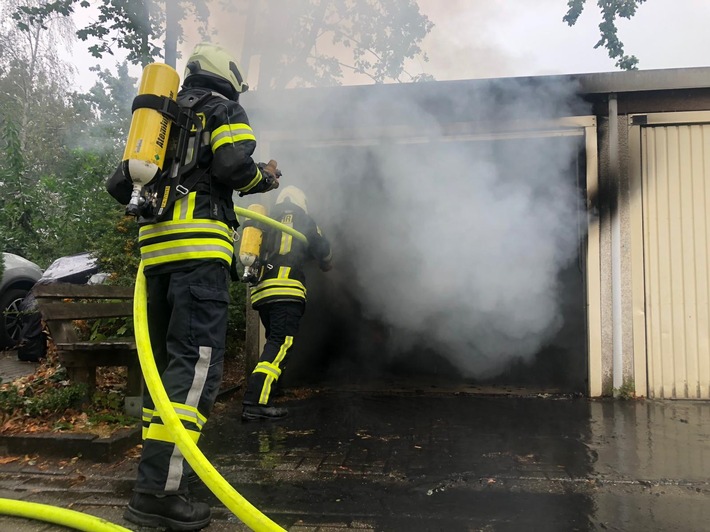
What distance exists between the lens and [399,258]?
16.8ft

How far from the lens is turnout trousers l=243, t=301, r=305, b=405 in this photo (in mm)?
3742

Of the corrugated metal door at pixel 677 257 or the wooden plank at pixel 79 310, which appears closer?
the wooden plank at pixel 79 310

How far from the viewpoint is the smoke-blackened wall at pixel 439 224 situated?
4.53 m

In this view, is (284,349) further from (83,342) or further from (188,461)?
(188,461)

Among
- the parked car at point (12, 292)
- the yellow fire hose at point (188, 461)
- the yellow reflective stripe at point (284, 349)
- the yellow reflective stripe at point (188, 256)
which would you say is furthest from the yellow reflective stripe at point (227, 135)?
the parked car at point (12, 292)

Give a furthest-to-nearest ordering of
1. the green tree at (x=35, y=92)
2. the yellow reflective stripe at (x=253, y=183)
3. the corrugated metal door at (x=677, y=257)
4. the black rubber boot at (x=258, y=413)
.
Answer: the green tree at (x=35, y=92)
the corrugated metal door at (x=677, y=257)
the black rubber boot at (x=258, y=413)
the yellow reflective stripe at (x=253, y=183)

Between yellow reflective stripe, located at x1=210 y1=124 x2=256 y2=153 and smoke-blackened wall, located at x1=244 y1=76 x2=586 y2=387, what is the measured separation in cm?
243

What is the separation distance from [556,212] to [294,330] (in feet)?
8.58

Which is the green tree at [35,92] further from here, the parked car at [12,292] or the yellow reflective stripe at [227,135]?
the yellow reflective stripe at [227,135]

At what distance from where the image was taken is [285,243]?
392cm

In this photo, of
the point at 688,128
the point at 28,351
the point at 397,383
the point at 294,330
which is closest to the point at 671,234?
the point at 688,128

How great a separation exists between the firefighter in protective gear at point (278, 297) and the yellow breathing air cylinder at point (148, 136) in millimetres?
1827

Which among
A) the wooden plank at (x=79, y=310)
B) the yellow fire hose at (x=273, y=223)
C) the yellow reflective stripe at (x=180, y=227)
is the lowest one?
the wooden plank at (x=79, y=310)

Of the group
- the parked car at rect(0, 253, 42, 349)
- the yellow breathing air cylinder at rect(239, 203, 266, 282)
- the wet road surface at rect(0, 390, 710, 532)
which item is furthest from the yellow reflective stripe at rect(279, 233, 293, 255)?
the parked car at rect(0, 253, 42, 349)
